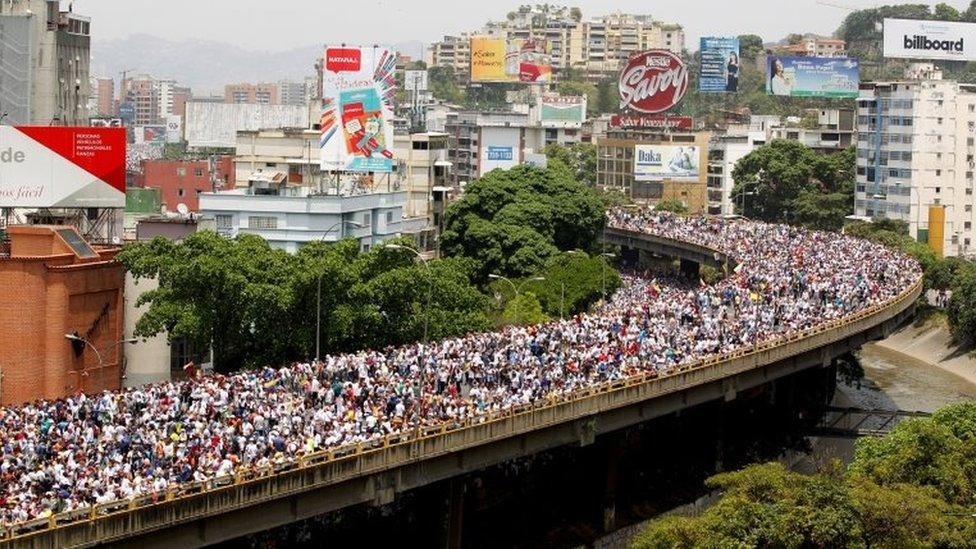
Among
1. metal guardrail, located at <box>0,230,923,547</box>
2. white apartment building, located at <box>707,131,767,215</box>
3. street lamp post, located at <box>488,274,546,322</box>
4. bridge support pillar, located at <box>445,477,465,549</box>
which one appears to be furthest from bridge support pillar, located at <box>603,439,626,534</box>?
white apartment building, located at <box>707,131,767,215</box>

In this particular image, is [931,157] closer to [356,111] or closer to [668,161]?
[668,161]

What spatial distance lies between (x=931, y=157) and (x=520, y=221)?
50039 millimetres

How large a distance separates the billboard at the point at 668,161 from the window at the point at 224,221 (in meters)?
89.3

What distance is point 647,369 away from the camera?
64938 millimetres

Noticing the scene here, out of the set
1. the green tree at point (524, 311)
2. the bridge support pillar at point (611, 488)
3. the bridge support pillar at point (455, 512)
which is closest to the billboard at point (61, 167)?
the bridge support pillar at point (455, 512)

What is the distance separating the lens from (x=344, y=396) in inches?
2073

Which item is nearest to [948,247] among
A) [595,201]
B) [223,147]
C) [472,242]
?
[595,201]

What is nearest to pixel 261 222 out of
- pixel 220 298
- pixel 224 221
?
pixel 224 221

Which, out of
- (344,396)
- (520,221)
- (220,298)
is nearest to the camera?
(344,396)

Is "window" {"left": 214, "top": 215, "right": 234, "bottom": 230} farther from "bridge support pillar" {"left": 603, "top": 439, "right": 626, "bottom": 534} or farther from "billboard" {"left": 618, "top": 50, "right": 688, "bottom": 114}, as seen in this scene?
"billboard" {"left": 618, "top": 50, "right": 688, "bottom": 114}

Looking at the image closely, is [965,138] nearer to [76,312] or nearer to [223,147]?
[223,147]

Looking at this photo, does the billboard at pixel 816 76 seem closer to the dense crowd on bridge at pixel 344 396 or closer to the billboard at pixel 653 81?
the billboard at pixel 653 81

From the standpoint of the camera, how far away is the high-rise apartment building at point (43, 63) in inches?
4985

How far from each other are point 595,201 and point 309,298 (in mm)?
57525
